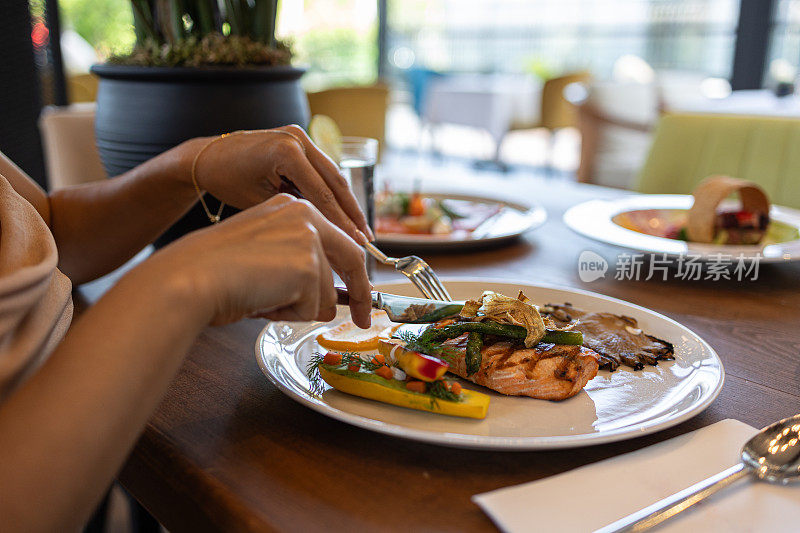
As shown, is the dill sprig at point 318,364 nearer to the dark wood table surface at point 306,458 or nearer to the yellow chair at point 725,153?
the dark wood table surface at point 306,458

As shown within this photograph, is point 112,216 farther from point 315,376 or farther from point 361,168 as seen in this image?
point 315,376

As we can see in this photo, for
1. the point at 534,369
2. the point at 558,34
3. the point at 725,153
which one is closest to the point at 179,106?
the point at 534,369

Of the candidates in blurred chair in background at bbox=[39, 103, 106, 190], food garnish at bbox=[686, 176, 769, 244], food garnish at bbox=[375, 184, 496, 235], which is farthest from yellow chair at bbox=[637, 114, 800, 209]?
blurred chair in background at bbox=[39, 103, 106, 190]

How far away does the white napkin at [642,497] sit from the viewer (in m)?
0.45

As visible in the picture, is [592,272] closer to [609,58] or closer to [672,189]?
[672,189]

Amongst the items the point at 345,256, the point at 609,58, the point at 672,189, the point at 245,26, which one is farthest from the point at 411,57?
the point at 345,256

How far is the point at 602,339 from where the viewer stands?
0.72 metres

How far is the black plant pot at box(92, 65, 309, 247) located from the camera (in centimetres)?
105

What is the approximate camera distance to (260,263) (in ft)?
1.59

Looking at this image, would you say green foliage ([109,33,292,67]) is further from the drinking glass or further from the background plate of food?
the background plate of food

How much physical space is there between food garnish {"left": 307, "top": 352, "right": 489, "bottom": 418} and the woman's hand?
0.20 meters

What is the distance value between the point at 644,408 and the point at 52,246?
53 centimetres

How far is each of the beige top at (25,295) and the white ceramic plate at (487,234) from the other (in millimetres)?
645

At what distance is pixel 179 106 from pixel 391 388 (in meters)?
0.69
